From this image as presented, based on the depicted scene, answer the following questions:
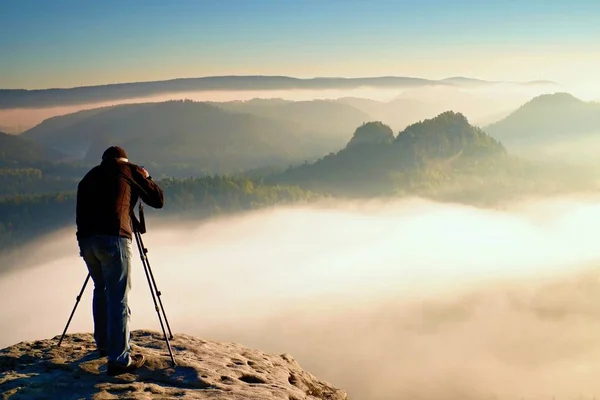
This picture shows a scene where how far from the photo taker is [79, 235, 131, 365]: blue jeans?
13.6 m

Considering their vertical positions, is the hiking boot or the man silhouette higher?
the man silhouette

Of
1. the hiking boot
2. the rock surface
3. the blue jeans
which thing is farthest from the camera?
the hiking boot

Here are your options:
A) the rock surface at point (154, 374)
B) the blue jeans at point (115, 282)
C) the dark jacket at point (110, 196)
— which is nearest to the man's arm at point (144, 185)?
the dark jacket at point (110, 196)

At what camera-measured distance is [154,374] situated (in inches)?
571

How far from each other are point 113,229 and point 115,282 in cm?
122

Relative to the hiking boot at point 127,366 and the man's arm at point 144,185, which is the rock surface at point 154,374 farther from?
the man's arm at point 144,185

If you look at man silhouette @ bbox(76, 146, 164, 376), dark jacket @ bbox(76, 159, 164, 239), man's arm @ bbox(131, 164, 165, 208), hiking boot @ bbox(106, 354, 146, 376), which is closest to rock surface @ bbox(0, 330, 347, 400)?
hiking boot @ bbox(106, 354, 146, 376)

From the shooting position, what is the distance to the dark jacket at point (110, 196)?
13.6m

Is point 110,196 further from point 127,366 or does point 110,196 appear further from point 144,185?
point 127,366

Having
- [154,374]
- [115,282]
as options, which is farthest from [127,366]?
[115,282]

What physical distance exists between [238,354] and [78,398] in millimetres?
5809

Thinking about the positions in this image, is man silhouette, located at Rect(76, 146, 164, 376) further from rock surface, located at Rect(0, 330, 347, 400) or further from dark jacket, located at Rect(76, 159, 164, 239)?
rock surface, located at Rect(0, 330, 347, 400)

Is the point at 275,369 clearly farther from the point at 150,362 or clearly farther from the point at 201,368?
the point at 150,362

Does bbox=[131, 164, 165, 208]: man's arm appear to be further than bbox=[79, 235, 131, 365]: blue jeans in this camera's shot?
Yes
